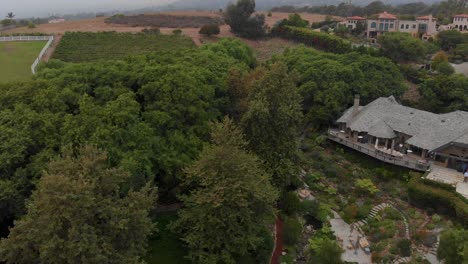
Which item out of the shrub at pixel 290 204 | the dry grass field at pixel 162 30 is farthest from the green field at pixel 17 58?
the shrub at pixel 290 204

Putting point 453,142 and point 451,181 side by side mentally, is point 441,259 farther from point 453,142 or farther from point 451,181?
point 453,142

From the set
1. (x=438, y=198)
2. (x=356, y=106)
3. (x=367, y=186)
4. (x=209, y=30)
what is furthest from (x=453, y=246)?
(x=209, y=30)

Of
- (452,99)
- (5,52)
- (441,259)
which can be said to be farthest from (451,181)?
(5,52)

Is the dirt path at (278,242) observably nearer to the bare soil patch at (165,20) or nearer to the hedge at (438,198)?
the hedge at (438,198)

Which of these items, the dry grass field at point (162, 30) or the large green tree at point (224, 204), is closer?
the large green tree at point (224, 204)

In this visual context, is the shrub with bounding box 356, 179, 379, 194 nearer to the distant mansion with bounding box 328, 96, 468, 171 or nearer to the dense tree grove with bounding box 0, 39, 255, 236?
the distant mansion with bounding box 328, 96, 468, 171

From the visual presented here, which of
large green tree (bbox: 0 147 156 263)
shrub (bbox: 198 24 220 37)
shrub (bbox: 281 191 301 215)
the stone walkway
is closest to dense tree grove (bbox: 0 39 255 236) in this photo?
large green tree (bbox: 0 147 156 263)
